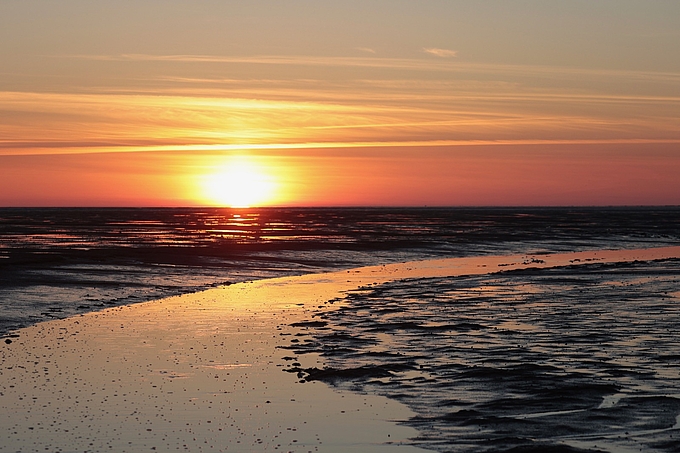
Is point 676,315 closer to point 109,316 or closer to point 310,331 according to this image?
point 310,331

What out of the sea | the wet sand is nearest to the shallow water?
the sea

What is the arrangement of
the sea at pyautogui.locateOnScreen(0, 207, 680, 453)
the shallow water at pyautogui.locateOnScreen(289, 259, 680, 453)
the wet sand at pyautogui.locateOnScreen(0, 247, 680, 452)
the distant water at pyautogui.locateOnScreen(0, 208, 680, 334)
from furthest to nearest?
the distant water at pyautogui.locateOnScreen(0, 208, 680, 334), the sea at pyautogui.locateOnScreen(0, 207, 680, 453), the shallow water at pyautogui.locateOnScreen(289, 259, 680, 453), the wet sand at pyautogui.locateOnScreen(0, 247, 680, 452)

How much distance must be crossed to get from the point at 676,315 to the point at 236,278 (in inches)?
794

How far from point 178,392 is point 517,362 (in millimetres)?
6495

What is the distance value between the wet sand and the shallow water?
2.49 feet

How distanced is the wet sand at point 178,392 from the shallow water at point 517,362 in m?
0.76

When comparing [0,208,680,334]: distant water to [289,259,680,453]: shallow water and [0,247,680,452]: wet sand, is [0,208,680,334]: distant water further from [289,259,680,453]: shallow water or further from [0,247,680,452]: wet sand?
[289,259,680,453]: shallow water

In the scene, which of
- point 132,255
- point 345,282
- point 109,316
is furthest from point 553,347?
point 132,255

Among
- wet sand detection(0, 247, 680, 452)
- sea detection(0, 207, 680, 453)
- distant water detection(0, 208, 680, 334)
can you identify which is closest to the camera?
wet sand detection(0, 247, 680, 452)

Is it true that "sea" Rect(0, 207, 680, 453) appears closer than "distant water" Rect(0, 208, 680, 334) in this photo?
Yes

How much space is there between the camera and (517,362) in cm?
1627

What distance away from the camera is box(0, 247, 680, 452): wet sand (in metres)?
11.2

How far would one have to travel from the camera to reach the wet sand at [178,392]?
11195 millimetres

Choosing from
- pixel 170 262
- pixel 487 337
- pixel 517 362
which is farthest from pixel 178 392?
pixel 170 262
